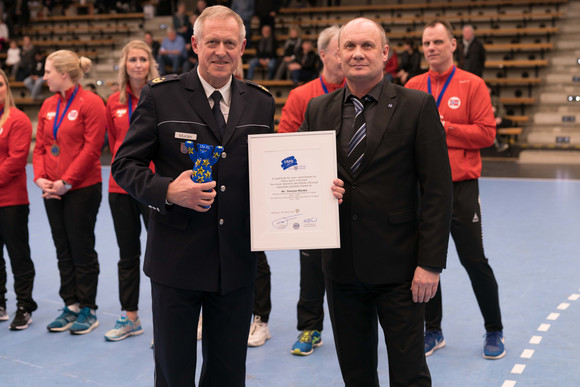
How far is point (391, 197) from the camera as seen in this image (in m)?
2.55

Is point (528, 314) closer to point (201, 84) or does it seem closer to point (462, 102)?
point (462, 102)

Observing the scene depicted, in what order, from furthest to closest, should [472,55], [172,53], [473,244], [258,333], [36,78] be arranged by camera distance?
[36,78], [172,53], [472,55], [258,333], [473,244]

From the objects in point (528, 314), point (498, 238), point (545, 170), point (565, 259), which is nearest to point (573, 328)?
point (528, 314)

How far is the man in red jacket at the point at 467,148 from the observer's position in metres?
3.85

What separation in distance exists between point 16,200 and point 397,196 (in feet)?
10.4

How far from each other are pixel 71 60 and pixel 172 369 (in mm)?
2725

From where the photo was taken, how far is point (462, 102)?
12.9 ft

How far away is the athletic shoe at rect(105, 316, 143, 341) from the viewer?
4.35 meters

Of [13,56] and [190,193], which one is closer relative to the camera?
[190,193]

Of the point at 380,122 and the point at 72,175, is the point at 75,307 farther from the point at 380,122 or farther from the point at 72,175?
the point at 380,122

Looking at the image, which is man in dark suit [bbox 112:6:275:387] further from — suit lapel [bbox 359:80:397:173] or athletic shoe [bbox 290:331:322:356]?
athletic shoe [bbox 290:331:322:356]

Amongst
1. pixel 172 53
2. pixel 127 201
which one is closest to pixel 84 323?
pixel 127 201

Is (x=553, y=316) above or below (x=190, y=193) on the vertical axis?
below

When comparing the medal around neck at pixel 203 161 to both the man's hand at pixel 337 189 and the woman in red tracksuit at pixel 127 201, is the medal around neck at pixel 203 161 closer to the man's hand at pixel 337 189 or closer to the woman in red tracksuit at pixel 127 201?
the man's hand at pixel 337 189
